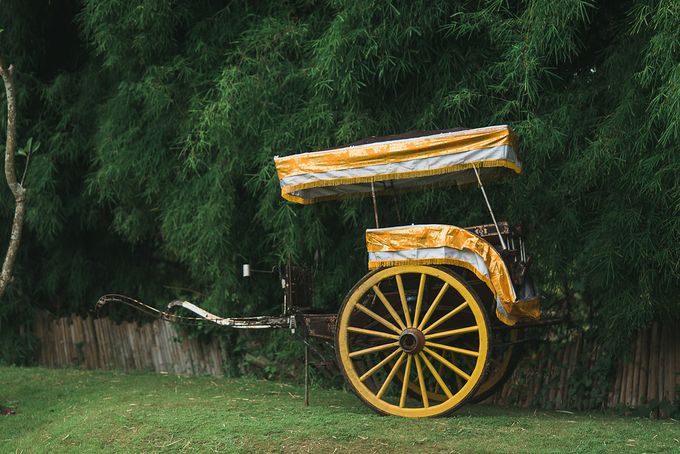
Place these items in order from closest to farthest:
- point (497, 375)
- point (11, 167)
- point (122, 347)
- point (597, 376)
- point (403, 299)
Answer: point (403, 299) < point (497, 375) < point (11, 167) < point (597, 376) < point (122, 347)

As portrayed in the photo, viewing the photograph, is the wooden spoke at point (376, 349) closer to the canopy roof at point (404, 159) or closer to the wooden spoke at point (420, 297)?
the wooden spoke at point (420, 297)

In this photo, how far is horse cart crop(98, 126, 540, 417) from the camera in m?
6.41

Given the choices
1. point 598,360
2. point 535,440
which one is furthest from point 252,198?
point 535,440

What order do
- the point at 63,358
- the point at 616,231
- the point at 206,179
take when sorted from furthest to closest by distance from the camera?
the point at 63,358 → the point at 206,179 → the point at 616,231

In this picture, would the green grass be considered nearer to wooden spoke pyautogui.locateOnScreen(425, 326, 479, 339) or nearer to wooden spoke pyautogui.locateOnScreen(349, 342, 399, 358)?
wooden spoke pyautogui.locateOnScreen(349, 342, 399, 358)

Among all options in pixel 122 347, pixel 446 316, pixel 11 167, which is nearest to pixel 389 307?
pixel 446 316

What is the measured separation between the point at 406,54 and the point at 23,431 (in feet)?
13.6

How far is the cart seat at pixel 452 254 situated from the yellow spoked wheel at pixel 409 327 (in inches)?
3.4

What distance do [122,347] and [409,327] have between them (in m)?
→ 5.33

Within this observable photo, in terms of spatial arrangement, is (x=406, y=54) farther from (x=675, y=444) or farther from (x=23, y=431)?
(x=23, y=431)

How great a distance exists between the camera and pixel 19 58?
10672 mm

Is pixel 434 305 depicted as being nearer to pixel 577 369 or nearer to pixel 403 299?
pixel 403 299

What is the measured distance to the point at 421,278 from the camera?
6.58 meters

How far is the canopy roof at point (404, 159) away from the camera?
641 cm
